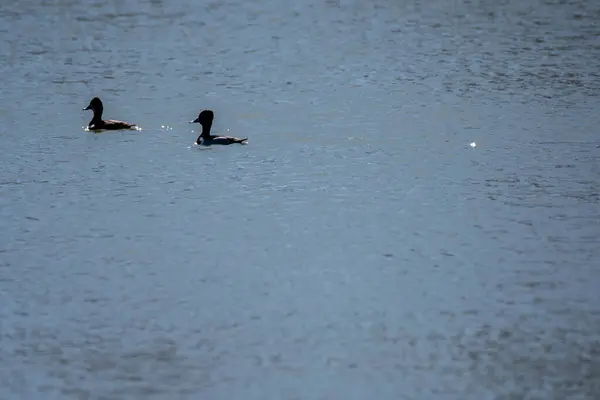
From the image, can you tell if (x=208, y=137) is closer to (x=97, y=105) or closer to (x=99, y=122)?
(x=99, y=122)

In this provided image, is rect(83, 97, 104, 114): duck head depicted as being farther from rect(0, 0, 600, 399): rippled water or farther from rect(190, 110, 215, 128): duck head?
rect(190, 110, 215, 128): duck head

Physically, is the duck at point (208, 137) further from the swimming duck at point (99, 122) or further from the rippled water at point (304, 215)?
the swimming duck at point (99, 122)

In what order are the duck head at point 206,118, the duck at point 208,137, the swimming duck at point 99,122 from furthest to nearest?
the swimming duck at point 99,122 → the duck head at point 206,118 → the duck at point 208,137

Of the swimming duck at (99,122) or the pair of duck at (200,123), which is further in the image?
the swimming duck at (99,122)

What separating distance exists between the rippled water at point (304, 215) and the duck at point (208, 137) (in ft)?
0.71

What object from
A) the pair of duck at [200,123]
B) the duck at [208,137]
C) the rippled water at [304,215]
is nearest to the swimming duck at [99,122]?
the pair of duck at [200,123]

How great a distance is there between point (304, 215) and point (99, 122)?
237 inches

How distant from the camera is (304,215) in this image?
16.6 meters

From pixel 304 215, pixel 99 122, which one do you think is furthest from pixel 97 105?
pixel 304 215

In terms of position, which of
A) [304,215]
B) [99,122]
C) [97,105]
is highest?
[97,105]

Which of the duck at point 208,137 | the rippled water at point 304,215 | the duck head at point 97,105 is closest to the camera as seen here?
the rippled water at point 304,215

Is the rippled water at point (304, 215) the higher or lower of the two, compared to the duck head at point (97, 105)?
lower

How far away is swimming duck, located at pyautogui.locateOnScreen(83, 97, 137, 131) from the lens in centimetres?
2128

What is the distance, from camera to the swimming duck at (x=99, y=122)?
2128 cm
